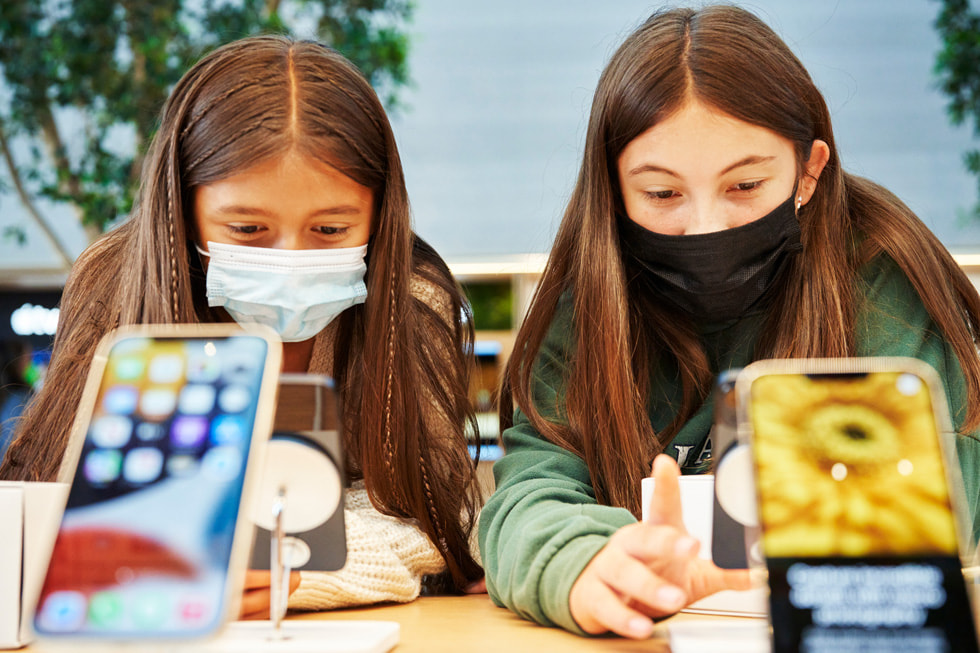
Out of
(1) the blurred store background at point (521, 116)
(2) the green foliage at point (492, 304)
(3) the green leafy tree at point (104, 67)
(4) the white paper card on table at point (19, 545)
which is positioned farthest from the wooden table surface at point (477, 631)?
(3) the green leafy tree at point (104, 67)

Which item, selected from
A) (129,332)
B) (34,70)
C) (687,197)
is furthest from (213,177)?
(34,70)

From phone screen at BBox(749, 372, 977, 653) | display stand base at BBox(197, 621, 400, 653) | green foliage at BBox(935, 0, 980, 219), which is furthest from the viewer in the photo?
green foliage at BBox(935, 0, 980, 219)

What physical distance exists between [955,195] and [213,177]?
11.6 ft

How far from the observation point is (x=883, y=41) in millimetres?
3807

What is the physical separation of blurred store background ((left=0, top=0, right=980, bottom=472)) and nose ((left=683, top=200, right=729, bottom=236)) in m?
2.60

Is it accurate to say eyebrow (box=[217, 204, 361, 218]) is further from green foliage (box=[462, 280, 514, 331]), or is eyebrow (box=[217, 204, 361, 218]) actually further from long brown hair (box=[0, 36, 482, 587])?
green foliage (box=[462, 280, 514, 331])

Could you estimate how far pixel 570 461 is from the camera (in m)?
1.03

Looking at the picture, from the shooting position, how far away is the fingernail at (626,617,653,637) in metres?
0.65

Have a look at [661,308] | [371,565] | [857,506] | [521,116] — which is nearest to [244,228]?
[371,565]

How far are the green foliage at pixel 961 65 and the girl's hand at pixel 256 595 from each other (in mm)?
3725

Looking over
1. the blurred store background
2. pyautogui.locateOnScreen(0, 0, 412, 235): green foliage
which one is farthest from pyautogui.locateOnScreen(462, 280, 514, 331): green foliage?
pyautogui.locateOnScreen(0, 0, 412, 235): green foliage

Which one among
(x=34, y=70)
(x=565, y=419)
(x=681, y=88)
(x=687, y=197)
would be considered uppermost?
(x=34, y=70)

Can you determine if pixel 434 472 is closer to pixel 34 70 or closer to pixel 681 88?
pixel 681 88

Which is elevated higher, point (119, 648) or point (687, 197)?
point (687, 197)
